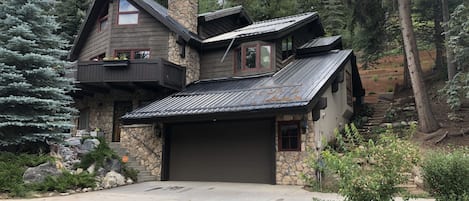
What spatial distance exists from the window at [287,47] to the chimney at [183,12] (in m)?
4.22

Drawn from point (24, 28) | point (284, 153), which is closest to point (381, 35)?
point (284, 153)

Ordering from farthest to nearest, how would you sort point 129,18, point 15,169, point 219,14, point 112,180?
1. point 219,14
2. point 129,18
3. point 112,180
4. point 15,169

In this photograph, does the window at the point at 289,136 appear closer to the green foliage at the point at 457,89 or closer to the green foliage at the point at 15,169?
the green foliage at the point at 457,89

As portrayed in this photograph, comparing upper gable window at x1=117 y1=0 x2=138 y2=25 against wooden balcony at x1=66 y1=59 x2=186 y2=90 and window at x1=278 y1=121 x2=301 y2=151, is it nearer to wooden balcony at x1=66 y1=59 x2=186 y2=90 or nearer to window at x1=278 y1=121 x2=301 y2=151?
wooden balcony at x1=66 y1=59 x2=186 y2=90

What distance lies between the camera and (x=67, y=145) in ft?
39.7

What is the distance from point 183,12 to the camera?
691 inches

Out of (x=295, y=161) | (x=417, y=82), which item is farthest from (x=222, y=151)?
(x=417, y=82)

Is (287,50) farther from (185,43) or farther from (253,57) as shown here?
(185,43)

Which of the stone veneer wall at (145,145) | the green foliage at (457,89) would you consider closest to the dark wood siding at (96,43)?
the stone veneer wall at (145,145)

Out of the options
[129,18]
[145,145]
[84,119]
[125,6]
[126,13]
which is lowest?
[145,145]

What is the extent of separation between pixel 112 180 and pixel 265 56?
24.5 feet

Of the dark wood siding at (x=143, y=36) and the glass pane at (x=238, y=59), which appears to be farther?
the dark wood siding at (x=143, y=36)

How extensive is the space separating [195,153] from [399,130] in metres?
8.07

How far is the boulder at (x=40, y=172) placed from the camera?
1014 cm
